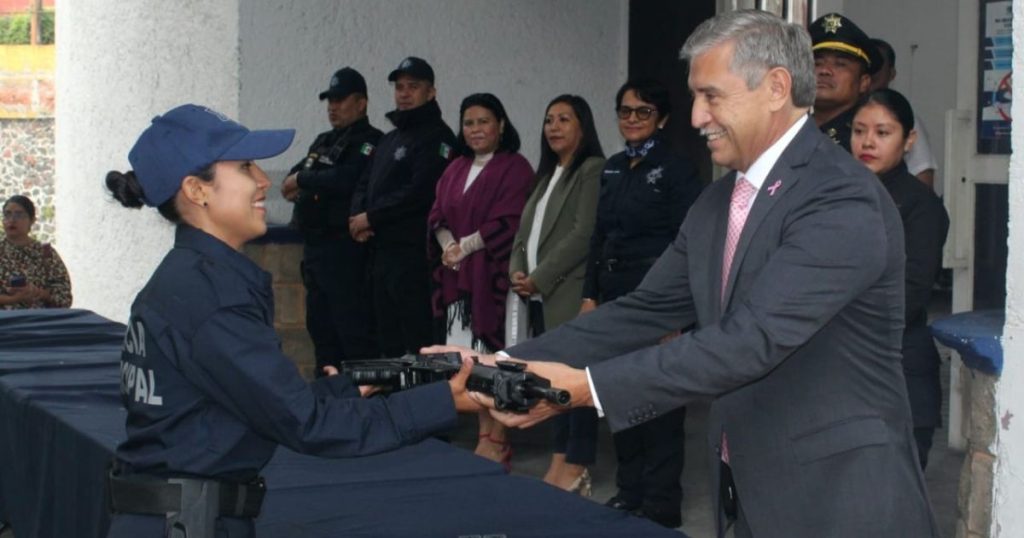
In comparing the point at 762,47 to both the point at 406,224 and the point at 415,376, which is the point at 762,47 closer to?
the point at 415,376

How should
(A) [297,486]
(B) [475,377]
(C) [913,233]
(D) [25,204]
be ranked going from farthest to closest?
(D) [25,204]
(C) [913,233]
(A) [297,486]
(B) [475,377]

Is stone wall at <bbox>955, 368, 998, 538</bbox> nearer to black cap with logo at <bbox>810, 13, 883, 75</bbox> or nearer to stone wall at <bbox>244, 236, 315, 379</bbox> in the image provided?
black cap with logo at <bbox>810, 13, 883, 75</bbox>

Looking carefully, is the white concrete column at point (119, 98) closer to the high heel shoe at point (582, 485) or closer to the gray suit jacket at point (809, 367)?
the high heel shoe at point (582, 485)

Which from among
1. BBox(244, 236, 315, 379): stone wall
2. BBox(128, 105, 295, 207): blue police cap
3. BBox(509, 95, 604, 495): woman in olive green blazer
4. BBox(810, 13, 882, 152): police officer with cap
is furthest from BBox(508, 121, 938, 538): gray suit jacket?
BBox(244, 236, 315, 379): stone wall

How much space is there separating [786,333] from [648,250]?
334 cm

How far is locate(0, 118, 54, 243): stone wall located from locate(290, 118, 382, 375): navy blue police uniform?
20817 mm

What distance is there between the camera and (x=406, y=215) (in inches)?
301

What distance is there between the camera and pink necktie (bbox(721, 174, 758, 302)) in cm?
312

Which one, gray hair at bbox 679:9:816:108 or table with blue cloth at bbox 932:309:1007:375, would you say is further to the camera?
table with blue cloth at bbox 932:309:1007:375

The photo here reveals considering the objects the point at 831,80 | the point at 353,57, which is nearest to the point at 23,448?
the point at 831,80

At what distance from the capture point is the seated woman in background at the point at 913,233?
4719 mm

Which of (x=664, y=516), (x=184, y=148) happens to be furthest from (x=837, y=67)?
(x=184, y=148)

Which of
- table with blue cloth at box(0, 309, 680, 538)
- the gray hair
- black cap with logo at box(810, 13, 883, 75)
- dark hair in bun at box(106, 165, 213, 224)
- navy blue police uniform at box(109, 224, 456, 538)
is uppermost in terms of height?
black cap with logo at box(810, 13, 883, 75)

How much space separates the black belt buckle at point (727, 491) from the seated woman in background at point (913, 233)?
165 centimetres
